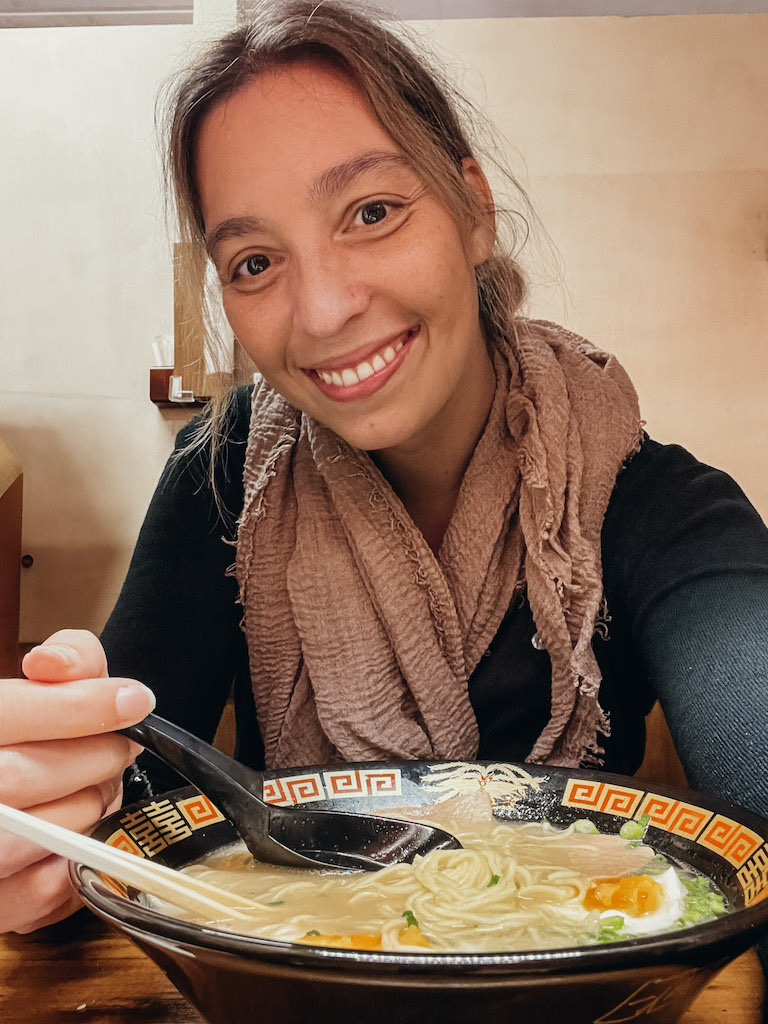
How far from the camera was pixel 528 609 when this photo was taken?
144 centimetres

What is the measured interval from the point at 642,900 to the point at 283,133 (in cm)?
97

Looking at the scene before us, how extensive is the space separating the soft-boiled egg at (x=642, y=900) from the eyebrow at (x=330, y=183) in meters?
0.85

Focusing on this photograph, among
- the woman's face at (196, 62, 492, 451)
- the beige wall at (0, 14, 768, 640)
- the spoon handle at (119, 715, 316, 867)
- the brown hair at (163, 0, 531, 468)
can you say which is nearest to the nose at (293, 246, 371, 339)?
the woman's face at (196, 62, 492, 451)

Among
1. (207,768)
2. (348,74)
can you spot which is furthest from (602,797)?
(348,74)

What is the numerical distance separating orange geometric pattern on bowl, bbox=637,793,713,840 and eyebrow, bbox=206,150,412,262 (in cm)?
A: 80

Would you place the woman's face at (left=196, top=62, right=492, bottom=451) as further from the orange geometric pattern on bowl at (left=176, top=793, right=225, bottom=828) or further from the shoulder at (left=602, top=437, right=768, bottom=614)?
the orange geometric pattern on bowl at (left=176, top=793, right=225, bottom=828)

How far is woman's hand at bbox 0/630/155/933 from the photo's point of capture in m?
0.65

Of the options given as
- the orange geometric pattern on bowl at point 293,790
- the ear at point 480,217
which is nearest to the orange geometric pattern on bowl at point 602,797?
the orange geometric pattern on bowl at point 293,790

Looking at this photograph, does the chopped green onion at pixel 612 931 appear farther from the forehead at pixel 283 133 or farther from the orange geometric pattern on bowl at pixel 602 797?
the forehead at pixel 283 133

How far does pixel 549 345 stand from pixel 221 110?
26.2 inches

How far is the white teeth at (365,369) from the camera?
4.06ft

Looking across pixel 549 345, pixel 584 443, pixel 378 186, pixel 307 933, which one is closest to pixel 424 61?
pixel 378 186

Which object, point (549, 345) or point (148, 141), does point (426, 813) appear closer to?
point (549, 345)

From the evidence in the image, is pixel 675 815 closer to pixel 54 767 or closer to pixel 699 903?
pixel 699 903
